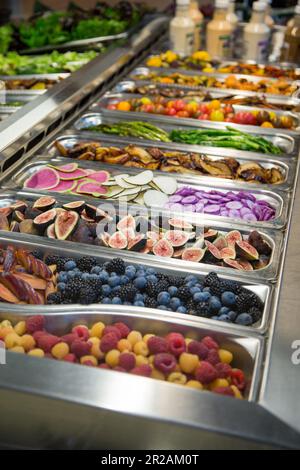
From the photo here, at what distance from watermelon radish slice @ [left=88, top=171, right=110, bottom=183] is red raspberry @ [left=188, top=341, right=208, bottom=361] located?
1.21 meters

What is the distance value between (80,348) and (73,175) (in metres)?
1.21

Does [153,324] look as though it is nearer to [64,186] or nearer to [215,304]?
[215,304]

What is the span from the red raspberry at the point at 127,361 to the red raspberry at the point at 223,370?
0.79 feet

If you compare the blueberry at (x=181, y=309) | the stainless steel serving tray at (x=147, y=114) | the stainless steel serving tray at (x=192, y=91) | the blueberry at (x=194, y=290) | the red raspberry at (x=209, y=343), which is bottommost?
the red raspberry at (x=209, y=343)

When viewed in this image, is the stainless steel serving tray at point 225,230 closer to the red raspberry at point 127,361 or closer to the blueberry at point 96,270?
the blueberry at point 96,270

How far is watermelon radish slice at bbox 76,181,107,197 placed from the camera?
8.36 feet

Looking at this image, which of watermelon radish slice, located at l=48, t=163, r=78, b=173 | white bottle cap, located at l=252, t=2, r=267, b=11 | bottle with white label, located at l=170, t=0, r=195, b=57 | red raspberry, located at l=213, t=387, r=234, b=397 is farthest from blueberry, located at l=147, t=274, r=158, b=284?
white bottle cap, located at l=252, t=2, r=267, b=11

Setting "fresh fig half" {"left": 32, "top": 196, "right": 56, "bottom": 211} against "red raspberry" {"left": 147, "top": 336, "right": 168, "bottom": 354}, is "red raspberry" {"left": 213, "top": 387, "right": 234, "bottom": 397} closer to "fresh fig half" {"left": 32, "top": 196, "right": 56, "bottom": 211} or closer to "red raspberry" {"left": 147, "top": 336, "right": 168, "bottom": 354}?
"red raspberry" {"left": 147, "top": 336, "right": 168, "bottom": 354}

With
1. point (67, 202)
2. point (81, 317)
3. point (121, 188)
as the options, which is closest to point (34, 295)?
point (81, 317)

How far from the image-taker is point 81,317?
1.78 metres

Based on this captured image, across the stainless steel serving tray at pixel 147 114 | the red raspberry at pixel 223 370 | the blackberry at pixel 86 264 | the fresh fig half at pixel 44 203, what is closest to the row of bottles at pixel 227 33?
the stainless steel serving tray at pixel 147 114

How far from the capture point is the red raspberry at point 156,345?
5.34 ft

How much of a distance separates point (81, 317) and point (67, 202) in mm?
802
